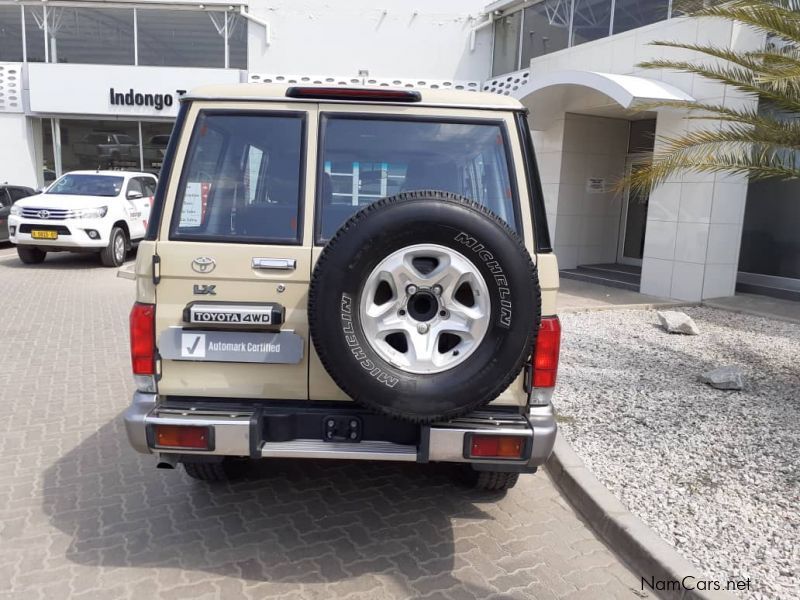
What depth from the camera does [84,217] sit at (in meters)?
12.5

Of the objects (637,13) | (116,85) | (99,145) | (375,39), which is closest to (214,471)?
(637,13)

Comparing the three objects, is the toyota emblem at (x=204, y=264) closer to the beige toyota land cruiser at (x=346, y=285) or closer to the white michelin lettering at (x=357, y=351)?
the beige toyota land cruiser at (x=346, y=285)

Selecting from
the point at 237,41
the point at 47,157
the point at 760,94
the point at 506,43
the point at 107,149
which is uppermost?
the point at 237,41

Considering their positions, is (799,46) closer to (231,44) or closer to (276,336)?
(276,336)

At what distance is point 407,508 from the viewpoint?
375 cm

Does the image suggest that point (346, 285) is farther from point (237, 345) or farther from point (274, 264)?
point (237, 345)

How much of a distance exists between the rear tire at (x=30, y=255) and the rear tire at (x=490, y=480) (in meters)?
12.2

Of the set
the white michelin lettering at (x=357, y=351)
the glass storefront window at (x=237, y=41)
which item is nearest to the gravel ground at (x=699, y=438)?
the white michelin lettering at (x=357, y=351)

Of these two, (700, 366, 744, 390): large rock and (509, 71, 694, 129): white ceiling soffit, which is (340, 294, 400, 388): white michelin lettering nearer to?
(700, 366, 744, 390): large rock

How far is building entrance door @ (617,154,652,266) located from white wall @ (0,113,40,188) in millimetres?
18608

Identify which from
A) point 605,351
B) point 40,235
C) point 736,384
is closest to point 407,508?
point 736,384

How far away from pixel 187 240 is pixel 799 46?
6370mm

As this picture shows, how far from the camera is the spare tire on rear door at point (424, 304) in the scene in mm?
2727

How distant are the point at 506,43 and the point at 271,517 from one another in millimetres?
17644
